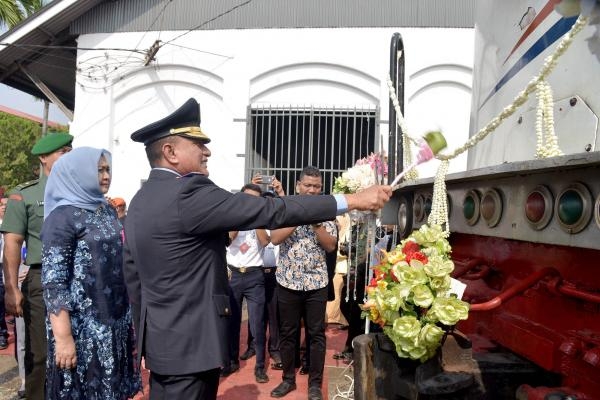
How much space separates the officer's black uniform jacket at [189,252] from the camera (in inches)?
83.0

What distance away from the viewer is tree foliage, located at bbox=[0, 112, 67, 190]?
75.6 ft

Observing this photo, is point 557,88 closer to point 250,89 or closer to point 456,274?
point 456,274

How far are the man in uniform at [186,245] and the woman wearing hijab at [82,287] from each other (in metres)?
0.38

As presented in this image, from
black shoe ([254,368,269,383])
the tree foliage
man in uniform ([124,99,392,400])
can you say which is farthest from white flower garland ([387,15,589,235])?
the tree foliage

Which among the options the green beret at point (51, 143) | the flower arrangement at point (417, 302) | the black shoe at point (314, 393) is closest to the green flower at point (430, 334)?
the flower arrangement at point (417, 302)

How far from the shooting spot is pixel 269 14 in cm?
762

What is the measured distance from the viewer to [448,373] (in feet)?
5.24

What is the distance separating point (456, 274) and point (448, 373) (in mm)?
679

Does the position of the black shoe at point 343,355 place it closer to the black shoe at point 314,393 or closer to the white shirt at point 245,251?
the black shoe at point 314,393

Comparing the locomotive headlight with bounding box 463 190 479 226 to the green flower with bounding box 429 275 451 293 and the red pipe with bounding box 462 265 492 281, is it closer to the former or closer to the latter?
the red pipe with bounding box 462 265 492 281

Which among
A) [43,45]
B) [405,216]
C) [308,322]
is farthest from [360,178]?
[43,45]

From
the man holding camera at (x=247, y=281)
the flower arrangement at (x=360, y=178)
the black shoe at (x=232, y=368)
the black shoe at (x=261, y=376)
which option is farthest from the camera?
the man holding camera at (x=247, y=281)

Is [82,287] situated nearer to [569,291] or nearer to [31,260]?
[31,260]

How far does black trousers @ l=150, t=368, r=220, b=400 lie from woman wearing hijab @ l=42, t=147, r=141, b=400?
16.9 inches
